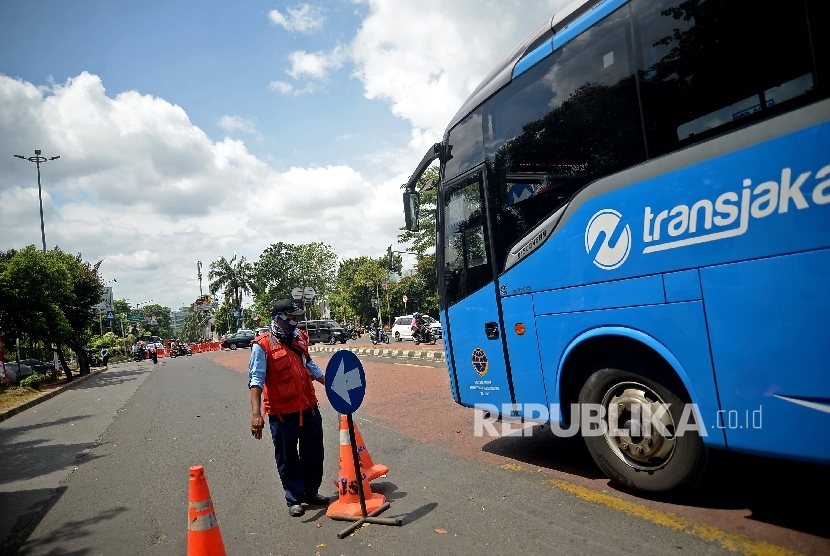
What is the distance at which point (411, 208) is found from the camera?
20.0 feet

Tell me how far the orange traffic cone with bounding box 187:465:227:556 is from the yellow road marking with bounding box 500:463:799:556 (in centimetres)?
261

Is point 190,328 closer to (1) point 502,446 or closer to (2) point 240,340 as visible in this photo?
(2) point 240,340

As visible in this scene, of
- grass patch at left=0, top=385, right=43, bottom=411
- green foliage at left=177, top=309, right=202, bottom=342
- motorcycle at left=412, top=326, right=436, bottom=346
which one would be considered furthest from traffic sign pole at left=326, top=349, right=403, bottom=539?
green foliage at left=177, top=309, right=202, bottom=342

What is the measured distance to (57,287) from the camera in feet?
67.5

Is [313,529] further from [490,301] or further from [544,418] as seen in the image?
[490,301]

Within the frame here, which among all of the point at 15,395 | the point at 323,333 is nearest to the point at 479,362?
the point at 15,395

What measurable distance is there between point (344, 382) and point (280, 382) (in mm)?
683

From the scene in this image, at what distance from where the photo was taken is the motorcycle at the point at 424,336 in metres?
25.8

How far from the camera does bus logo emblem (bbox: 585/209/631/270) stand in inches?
144

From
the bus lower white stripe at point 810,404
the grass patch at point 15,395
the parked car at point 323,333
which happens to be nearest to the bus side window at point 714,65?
the bus lower white stripe at point 810,404

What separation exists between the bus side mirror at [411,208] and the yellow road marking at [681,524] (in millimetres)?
3182

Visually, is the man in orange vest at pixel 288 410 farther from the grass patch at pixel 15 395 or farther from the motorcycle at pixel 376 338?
the motorcycle at pixel 376 338

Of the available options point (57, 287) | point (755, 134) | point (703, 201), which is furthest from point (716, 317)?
point (57, 287)

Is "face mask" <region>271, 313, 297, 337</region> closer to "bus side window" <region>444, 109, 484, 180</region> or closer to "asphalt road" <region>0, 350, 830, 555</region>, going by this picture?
"asphalt road" <region>0, 350, 830, 555</region>
